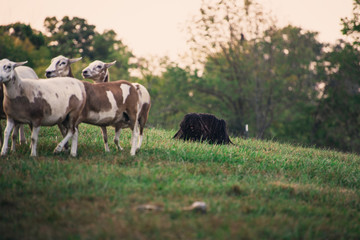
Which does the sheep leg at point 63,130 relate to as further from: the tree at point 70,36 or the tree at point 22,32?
the tree at point 70,36

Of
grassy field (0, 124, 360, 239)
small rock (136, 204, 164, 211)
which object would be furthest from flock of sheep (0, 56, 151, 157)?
small rock (136, 204, 164, 211)

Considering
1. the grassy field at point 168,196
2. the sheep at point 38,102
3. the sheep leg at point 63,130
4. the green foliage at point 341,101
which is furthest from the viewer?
the green foliage at point 341,101

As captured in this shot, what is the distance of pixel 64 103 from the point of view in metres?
8.86

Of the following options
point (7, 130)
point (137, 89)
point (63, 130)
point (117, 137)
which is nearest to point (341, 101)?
point (137, 89)

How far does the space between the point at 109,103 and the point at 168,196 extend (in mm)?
3445

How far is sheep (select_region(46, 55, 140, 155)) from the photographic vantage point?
30.8ft

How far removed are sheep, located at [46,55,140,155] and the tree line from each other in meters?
21.4

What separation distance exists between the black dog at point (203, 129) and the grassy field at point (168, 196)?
3.02 meters

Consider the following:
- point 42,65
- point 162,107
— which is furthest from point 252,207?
point 162,107

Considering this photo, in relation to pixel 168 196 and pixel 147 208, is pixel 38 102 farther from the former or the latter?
pixel 147 208

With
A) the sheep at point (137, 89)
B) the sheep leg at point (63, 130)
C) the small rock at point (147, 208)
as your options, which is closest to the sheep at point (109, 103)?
the sheep at point (137, 89)

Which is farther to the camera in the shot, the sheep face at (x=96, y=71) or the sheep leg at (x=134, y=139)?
the sheep face at (x=96, y=71)

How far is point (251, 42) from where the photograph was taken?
3675cm

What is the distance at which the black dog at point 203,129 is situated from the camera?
13570mm
